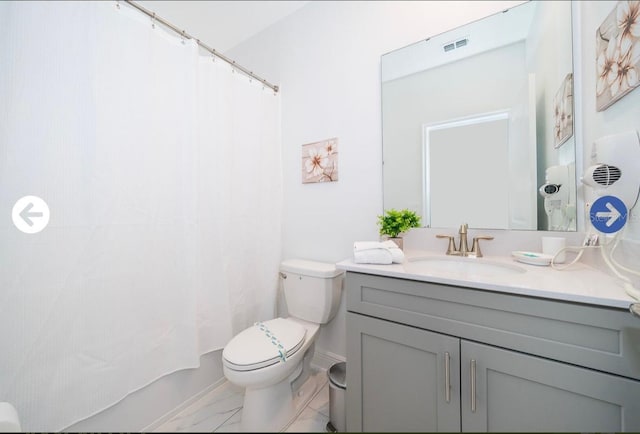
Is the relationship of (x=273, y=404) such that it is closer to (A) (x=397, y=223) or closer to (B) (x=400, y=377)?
(B) (x=400, y=377)

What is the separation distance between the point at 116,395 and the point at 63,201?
0.81m

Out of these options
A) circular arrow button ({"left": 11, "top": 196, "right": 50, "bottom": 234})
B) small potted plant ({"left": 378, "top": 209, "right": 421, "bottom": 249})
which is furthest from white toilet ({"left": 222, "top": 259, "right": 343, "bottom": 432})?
circular arrow button ({"left": 11, "top": 196, "right": 50, "bottom": 234})

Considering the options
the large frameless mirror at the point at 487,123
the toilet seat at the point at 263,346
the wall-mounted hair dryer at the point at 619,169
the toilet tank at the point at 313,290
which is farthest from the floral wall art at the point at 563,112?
the toilet seat at the point at 263,346

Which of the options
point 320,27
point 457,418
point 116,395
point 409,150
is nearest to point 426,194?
point 409,150

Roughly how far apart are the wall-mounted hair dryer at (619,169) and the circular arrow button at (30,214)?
1.88m

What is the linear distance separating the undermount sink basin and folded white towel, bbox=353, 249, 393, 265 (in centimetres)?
8

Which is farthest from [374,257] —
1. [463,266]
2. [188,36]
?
[188,36]

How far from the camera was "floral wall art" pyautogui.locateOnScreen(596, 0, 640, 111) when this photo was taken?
781 millimetres

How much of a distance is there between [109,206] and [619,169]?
1834 millimetres

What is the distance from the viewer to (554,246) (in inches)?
40.9

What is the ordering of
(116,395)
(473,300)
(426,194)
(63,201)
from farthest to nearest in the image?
(426,194) < (116,395) < (63,201) < (473,300)

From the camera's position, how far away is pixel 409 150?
1.45 m

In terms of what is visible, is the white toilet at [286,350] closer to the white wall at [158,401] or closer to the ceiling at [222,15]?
the white wall at [158,401]

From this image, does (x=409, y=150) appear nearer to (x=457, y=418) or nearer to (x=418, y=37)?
(x=418, y=37)
